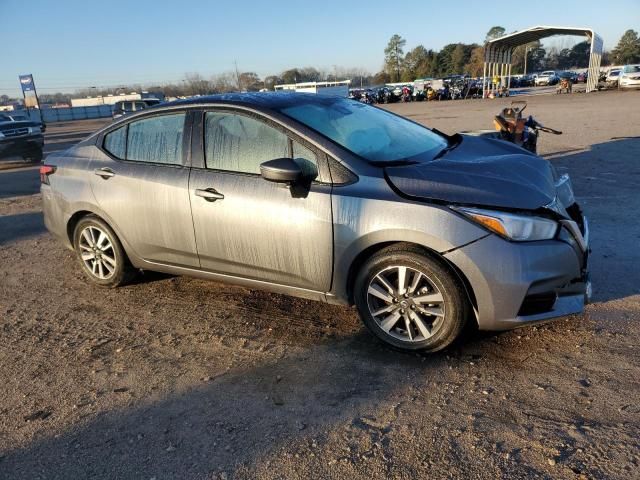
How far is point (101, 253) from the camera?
4723 millimetres

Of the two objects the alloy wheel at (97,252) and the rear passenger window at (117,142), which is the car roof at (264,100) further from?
the alloy wheel at (97,252)

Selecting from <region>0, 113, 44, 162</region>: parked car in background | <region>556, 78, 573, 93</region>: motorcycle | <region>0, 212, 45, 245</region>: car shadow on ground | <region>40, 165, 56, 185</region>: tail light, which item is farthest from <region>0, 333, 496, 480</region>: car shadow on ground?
<region>556, 78, 573, 93</region>: motorcycle

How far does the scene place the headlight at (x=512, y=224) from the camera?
9.92ft

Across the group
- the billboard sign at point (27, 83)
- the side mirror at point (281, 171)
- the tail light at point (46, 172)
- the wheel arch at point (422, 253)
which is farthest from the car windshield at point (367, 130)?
the billboard sign at point (27, 83)

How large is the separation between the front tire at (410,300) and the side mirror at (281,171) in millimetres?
732

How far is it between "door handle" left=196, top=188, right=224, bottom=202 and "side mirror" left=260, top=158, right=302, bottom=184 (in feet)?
1.67

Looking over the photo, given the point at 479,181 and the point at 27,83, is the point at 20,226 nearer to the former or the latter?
the point at 479,181

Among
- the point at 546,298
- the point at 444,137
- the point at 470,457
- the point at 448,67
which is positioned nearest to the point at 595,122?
the point at 444,137

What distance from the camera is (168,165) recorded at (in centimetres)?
413

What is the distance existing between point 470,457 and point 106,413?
197 centimetres

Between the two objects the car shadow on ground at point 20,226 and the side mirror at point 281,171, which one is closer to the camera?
the side mirror at point 281,171

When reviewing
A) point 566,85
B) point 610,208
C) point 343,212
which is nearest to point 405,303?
point 343,212

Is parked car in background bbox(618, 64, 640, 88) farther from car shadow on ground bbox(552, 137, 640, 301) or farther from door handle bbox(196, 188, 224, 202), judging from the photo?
A: door handle bbox(196, 188, 224, 202)

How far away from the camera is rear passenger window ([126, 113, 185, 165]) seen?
413 cm
